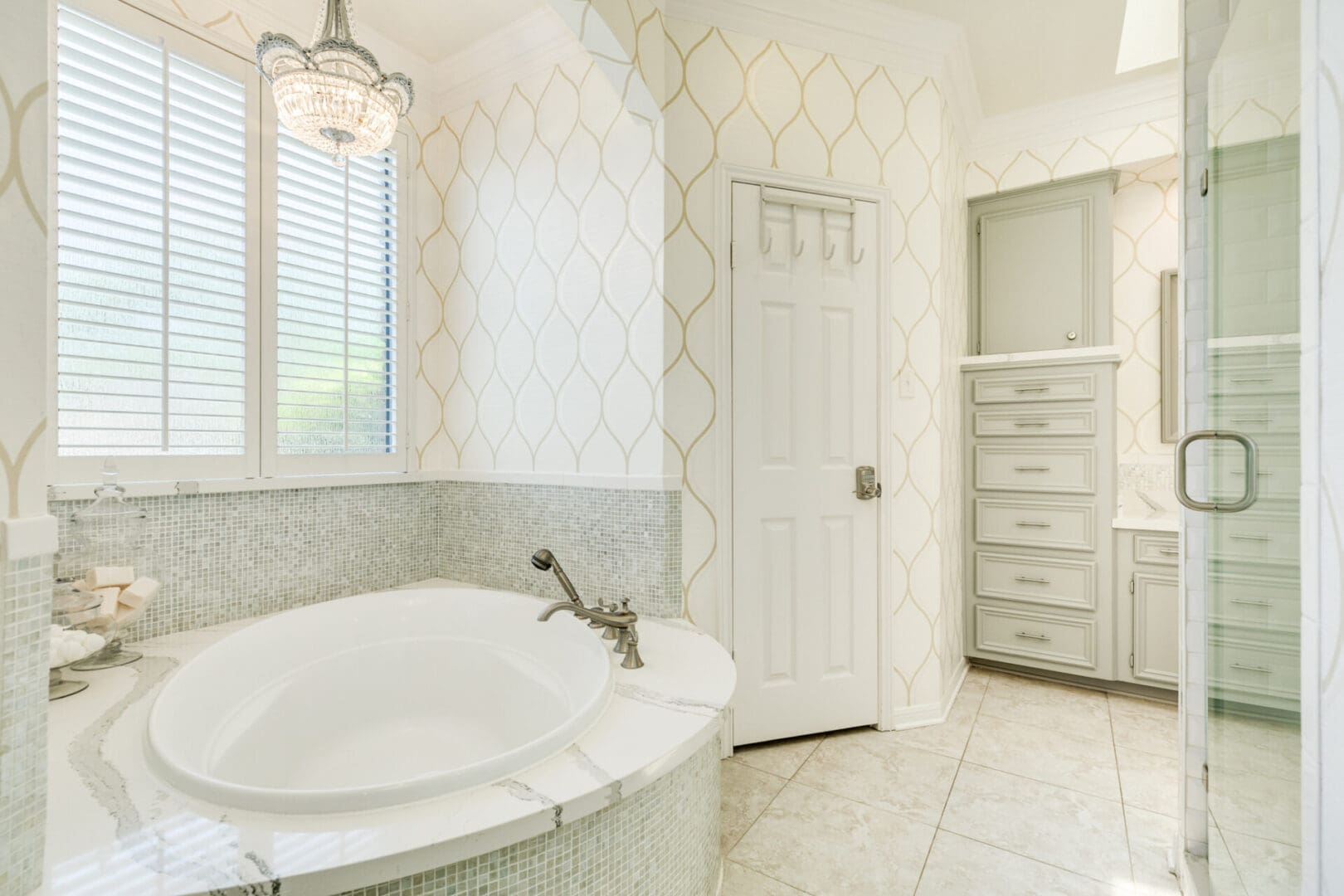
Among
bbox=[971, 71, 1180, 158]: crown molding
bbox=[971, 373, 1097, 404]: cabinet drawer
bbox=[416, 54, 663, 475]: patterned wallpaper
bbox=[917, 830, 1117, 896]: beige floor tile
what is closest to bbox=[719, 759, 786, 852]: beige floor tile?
bbox=[917, 830, 1117, 896]: beige floor tile

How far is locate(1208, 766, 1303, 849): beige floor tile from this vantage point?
0.86 meters

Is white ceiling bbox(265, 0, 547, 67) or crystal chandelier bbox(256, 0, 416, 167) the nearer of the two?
crystal chandelier bbox(256, 0, 416, 167)

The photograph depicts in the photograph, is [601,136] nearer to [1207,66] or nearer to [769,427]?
[769,427]

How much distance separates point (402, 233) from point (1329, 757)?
9.69ft

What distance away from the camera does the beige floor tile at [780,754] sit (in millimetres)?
2145

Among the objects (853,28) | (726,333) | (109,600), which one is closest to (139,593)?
(109,600)

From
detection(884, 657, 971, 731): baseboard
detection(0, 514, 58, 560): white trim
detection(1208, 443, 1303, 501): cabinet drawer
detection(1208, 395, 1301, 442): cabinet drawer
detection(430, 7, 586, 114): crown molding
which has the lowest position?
detection(884, 657, 971, 731): baseboard

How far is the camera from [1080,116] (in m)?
2.93

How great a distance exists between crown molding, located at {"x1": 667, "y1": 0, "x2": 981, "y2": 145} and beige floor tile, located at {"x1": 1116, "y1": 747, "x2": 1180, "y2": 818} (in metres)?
2.68

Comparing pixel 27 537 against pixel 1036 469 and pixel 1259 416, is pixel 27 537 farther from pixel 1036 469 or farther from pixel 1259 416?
pixel 1036 469

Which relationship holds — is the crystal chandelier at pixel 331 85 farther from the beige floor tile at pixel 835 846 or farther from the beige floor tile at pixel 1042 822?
the beige floor tile at pixel 1042 822

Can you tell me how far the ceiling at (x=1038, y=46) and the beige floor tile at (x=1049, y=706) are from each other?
2.75m

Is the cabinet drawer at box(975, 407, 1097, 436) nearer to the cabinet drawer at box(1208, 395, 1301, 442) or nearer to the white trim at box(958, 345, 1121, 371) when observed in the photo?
the white trim at box(958, 345, 1121, 371)

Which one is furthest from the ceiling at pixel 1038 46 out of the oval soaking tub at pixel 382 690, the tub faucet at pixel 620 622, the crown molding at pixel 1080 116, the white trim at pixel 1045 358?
the oval soaking tub at pixel 382 690
